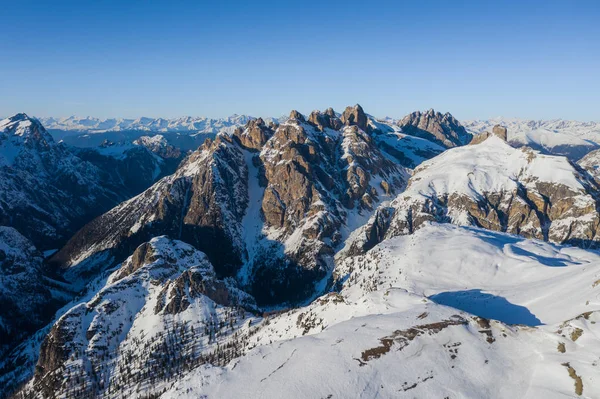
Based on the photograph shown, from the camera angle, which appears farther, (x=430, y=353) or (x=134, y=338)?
(x=134, y=338)

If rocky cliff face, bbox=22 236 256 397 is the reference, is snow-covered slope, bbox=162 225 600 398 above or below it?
above

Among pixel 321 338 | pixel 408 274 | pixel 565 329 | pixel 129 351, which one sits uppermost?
pixel 565 329

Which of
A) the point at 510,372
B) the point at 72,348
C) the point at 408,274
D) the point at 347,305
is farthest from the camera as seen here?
the point at 408,274

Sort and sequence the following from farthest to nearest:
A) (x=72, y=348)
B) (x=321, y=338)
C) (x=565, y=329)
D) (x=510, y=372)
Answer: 1. (x=72, y=348)
2. (x=321, y=338)
3. (x=565, y=329)
4. (x=510, y=372)

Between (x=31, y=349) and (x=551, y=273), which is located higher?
(x=551, y=273)

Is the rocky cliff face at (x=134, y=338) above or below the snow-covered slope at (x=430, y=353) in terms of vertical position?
below

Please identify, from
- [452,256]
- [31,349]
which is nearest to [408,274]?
[452,256]

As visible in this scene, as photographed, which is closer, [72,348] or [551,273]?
[551,273]

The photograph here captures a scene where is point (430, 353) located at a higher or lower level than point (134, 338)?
higher

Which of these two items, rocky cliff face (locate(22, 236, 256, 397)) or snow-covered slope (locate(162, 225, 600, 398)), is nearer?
snow-covered slope (locate(162, 225, 600, 398))

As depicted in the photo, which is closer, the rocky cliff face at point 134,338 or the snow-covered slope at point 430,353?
the snow-covered slope at point 430,353

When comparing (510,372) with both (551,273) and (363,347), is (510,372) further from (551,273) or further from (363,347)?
(551,273)
